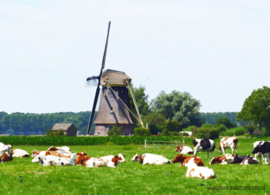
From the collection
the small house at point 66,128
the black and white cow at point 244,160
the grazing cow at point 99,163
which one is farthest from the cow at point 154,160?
the small house at point 66,128

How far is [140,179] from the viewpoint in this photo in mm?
16625

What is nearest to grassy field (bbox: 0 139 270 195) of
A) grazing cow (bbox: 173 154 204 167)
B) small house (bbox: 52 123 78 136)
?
grazing cow (bbox: 173 154 204 167)

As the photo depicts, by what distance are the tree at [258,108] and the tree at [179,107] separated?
17926mm

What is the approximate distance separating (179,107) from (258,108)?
25534 mm

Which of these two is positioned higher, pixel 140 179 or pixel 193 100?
pixel 193 100

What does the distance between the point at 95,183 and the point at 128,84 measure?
6458 centimetres

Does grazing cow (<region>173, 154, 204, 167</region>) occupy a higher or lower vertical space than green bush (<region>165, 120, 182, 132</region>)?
lower

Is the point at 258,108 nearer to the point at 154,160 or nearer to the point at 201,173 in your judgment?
the point at 154,160

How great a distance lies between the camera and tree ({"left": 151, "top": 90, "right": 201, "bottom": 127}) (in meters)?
111

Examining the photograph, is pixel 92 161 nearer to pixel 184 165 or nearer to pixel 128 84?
pixel 184 165

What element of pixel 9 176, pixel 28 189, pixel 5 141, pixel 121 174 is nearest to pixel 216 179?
pixel 121 174

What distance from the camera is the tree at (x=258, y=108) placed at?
94250 mm

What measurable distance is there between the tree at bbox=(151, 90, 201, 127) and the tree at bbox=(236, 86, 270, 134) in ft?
58.8

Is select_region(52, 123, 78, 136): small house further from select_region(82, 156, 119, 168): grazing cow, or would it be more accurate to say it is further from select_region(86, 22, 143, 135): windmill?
select_region(82, 156, 119, 168): grazing cow
